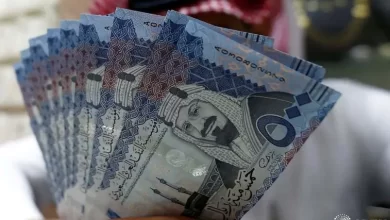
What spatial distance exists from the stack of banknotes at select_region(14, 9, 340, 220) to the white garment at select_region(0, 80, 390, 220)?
0.05 m

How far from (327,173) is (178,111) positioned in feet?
0.52

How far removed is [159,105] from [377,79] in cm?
136

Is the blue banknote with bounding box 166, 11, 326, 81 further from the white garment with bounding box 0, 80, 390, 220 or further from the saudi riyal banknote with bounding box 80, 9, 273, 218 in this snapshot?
the white garment with bounding box 0, 80, 390, 220

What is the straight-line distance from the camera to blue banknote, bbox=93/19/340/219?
0.87ft

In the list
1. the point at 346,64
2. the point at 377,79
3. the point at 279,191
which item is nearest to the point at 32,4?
the point at 279,191

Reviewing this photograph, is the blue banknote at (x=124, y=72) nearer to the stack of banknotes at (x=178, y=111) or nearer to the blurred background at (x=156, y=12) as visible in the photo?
the stack of banknotes at (x=178, y=111)

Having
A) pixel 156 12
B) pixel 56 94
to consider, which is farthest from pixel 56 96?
pixel 156 12

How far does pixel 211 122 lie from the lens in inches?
11.1

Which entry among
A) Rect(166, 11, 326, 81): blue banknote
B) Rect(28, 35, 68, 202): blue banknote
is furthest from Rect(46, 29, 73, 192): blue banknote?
Rect(166, 11, 326, 81): blue banknote

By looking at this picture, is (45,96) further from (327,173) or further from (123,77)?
(327,173)

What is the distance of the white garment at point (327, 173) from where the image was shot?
1.20ft

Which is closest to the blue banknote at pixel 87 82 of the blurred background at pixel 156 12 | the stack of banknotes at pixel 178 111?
the stack of banknotes at pixel 178 111

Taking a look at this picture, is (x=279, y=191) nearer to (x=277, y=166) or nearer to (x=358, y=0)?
(x=277, y=166)

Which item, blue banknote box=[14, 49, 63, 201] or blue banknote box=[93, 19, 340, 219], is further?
blue banknote box=[14, 49, 63, 201]
